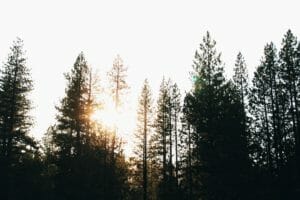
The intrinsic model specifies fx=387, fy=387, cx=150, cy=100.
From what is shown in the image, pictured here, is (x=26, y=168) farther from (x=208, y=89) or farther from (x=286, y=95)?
(x=286, y=95)

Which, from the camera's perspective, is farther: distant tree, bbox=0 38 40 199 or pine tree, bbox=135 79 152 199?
pine tree, bbox=135 79 152 199

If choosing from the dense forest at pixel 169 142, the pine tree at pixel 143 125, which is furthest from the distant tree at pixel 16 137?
the pine tree at pixel 143 125

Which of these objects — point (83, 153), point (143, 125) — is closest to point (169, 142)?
point (143, 125)

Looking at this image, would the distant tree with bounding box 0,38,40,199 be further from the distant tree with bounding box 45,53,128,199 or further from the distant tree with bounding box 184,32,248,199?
the distant tree with bounding box 184,32,248,199

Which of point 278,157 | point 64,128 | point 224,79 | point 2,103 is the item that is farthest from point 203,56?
point 2,103

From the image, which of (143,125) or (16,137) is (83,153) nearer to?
(16,137)

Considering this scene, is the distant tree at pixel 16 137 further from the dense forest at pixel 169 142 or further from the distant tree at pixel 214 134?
the distant tree at pixel 214 134

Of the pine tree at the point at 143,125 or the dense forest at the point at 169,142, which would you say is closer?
the dense forest at the point at 169,142

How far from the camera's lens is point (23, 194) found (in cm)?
Result: 3178

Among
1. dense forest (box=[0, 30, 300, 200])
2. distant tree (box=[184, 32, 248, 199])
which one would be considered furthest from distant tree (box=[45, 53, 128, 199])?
distant tree (box=[184, 32, 248, 199])

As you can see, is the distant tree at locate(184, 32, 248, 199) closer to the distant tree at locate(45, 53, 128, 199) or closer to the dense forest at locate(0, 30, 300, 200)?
the dense forest at locate(0, 30, 300, 200)

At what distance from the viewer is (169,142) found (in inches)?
1943

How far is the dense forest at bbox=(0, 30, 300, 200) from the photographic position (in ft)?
103

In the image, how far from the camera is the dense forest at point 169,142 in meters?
31.5
